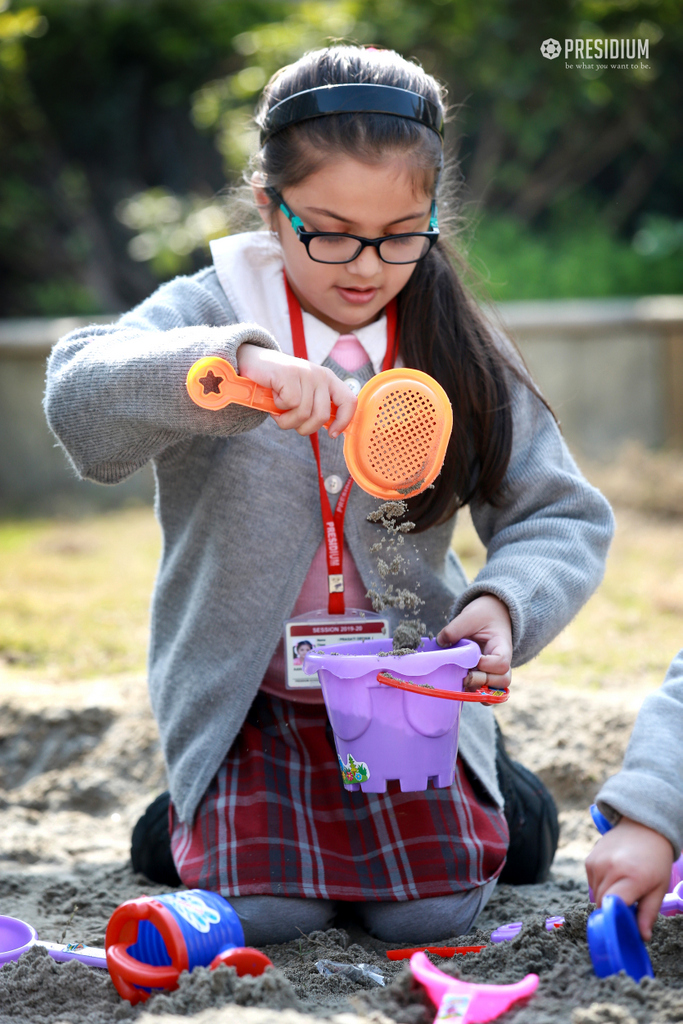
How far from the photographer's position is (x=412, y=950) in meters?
1.46

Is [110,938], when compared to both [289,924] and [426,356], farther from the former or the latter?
[426,356]

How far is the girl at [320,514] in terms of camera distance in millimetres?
1526

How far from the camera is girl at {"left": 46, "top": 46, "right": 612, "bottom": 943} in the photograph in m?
1.53

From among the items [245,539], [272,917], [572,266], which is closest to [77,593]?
[245,539]

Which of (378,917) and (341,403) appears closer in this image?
(341,403)

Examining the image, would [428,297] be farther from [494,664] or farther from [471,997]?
[471,997]

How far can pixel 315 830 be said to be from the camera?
5.39 ft

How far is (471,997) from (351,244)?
1.03 metres

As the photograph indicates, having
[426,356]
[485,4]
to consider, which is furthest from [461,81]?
[426,356]

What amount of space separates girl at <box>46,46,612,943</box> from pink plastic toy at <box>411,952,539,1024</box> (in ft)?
1.64

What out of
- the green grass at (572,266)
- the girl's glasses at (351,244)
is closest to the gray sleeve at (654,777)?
the girl's glasses at (351,244)

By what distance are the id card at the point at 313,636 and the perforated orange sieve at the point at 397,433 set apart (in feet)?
1.02

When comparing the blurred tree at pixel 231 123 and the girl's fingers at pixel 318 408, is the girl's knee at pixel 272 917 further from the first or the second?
the blurred tree at pixel 231 123

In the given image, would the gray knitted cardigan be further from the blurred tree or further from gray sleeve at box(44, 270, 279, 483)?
the blurred tree
